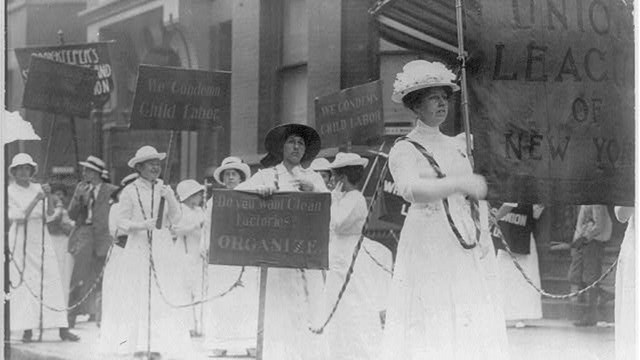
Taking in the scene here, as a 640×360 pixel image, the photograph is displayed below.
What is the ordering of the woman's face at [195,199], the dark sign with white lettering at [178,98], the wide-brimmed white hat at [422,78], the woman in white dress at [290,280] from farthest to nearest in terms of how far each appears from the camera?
1. the woman's face at [195,199]
2. the dark sign with white lettering at [178,98]
3. the woman in white dress at [290,280]
4. the wide-brimmed white hat at [422,78]

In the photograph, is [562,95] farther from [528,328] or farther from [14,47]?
[14,47]

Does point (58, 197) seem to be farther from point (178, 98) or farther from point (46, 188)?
point (178, 98)

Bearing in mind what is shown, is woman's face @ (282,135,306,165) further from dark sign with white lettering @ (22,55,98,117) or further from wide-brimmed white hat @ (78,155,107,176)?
wide-brimmed white hat @ (78,155,107,176)

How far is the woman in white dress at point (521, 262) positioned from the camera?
10.1 m

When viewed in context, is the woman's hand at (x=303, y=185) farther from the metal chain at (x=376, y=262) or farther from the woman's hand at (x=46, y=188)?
the woman's hand at (x=46, y=188)

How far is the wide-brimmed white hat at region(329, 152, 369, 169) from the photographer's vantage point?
8.28m

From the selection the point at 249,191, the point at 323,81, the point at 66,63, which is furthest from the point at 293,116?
the point at 66,63

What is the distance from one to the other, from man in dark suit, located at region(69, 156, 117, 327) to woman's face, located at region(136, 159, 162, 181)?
1108mm

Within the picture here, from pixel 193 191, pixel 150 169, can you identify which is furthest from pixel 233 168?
pixel 193 191

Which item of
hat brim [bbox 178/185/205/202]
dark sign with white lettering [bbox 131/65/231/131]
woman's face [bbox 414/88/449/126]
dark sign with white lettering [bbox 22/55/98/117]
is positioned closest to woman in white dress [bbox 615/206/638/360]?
woman's face [bbox 414/88/449/126]

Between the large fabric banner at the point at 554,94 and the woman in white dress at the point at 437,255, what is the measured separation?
17.8 inches

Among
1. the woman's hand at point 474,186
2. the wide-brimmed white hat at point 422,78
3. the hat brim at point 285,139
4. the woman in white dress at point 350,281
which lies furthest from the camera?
the woman in white dress at point 350,281

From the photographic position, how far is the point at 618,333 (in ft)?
24.7

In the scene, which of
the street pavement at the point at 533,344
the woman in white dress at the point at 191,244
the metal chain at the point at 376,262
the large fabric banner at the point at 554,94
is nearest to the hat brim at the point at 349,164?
the metal chain at the point at 376,262
